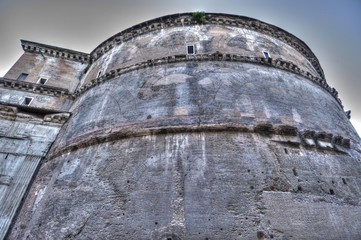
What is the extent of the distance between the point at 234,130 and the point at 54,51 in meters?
10.0

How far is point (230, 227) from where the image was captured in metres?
3.69

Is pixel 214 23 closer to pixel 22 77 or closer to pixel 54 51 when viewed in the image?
pixel 54 51

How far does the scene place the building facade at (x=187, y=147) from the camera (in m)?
3.98

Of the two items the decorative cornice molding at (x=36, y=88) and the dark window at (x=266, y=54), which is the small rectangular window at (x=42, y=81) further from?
the dark window at (x=266, y=54)

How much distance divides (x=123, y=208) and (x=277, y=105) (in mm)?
4601

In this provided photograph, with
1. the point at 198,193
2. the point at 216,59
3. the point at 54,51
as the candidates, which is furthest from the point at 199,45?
the point at 54,51

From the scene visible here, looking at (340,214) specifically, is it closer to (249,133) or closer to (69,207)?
(249,133)

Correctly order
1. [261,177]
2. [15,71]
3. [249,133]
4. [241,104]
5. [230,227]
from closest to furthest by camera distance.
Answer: [230,227] < [261,177] < [249,133] < [241,104] < [15,71]

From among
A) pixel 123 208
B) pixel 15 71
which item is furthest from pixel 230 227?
pixel 15 71

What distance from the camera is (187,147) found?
191 inches

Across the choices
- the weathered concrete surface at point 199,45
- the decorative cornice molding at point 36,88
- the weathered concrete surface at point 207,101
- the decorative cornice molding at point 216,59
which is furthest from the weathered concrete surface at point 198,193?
the decorative cornice molding at point 36,88

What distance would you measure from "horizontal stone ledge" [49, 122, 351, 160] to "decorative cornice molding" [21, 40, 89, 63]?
264 inches

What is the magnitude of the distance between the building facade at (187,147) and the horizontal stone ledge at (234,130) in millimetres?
29

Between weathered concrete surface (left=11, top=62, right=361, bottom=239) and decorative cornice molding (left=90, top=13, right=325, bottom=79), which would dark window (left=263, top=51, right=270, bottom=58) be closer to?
weathered concrete surface (left=11, top=62, right=361, bottom=239)
